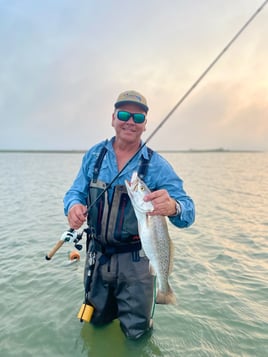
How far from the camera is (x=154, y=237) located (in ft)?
12.8

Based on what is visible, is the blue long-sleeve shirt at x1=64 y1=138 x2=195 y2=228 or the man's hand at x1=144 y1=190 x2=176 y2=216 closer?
the man's hand at x1=144 y1=190 x2=176 y2=216

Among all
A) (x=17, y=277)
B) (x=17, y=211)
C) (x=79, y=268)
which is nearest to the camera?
(x=17, y=277)

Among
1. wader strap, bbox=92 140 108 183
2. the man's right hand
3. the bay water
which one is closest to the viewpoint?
the man's right hand

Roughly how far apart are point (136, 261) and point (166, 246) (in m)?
0.72

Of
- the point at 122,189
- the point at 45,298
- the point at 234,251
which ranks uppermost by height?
the point at 122,189

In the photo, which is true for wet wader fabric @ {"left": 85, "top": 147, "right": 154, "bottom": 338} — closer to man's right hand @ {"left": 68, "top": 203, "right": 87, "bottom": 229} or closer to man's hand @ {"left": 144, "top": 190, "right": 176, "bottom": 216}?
man's right hand @ {"left": 68, "top": 203, "right": 87, "bottom": 229}

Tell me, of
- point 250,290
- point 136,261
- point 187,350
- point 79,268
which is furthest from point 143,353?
point 79,268

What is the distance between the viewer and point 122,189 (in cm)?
435

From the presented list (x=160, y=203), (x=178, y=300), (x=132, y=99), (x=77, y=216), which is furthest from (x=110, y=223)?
(x=178, y=300)

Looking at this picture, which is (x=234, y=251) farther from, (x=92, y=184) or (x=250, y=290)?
(x=92, y=184)

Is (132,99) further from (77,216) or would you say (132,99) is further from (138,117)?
(77,216)

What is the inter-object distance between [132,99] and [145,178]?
1053 mm

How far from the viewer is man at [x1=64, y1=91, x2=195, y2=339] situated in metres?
4.37

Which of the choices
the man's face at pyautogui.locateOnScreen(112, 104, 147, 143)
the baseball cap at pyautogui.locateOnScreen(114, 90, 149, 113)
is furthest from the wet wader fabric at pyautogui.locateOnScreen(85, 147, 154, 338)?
the baseball cap at pyautogui.locateOnScreen(114, 90, 149, 113)
